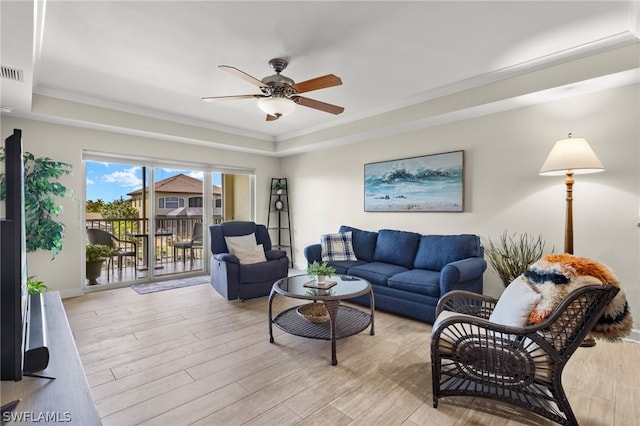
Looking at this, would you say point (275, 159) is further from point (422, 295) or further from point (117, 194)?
point (422, 295)

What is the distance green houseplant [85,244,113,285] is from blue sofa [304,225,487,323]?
313 cm

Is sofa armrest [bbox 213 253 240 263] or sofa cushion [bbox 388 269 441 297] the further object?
sofa armrest [bbox 213 253 240 263]

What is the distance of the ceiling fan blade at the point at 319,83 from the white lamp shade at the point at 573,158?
2.12 metres

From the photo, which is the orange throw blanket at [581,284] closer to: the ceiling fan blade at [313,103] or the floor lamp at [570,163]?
the floor lamp at [570,163]

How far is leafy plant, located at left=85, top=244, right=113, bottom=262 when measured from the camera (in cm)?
461

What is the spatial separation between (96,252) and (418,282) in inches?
182

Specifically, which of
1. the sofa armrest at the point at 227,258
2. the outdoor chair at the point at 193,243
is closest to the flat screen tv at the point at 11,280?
the sofa armrest at the point at 227,258

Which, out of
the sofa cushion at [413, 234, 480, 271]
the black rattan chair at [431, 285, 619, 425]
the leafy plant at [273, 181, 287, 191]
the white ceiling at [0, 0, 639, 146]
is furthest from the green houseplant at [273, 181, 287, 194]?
the black rattan chair at [431, 285, 619, 425]

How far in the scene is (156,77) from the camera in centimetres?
338

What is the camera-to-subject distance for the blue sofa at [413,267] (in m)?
3.26

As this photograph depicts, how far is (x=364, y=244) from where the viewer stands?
15.3 feet

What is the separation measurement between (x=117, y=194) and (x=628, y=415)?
6.15 m

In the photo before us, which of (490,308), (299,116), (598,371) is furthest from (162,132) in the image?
(598,371)

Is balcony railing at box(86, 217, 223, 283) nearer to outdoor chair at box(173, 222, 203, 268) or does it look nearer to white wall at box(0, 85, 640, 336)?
outdoor chair at box(173, 222, 203, 268)
